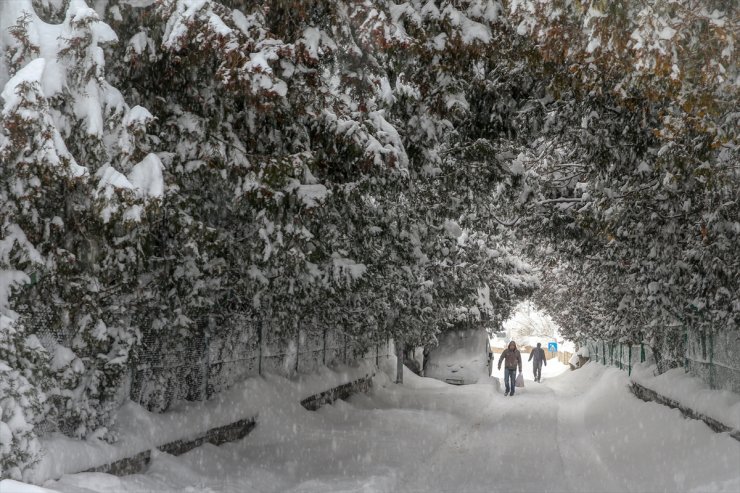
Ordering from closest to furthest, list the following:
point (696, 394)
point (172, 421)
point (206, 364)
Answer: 1. point (172, 421)
2. point (206, 364)
3. point (696, 394)

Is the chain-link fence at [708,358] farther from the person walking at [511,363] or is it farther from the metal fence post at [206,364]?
the metal fence post at [206,364]

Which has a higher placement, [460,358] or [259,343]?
[259,343]

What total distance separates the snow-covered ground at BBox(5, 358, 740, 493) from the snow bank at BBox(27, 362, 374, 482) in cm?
19

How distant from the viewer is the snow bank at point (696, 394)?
11351mm

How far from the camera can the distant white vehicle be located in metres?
29.2

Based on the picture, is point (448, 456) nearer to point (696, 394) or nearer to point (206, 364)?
point (206, 364)

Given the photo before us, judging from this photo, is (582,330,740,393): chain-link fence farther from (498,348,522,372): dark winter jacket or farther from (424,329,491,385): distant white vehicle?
(424,329,491,385): distant white vehicle

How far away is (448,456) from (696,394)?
4.51m

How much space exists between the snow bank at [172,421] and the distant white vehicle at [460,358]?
11951 mm

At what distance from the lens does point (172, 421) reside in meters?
10.3

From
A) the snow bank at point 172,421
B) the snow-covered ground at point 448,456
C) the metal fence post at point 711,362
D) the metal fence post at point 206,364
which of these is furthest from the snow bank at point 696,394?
the metal fence post at point 206,364

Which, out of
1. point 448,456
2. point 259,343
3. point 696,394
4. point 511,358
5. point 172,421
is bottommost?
point 448,456

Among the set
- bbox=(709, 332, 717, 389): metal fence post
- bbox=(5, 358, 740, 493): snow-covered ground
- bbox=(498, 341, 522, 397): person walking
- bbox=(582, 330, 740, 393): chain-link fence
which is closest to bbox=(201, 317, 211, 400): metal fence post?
bbox=(5, 358, 740, 493): snow-covered ground

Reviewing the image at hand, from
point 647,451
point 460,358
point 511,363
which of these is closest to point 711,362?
point 647,451
